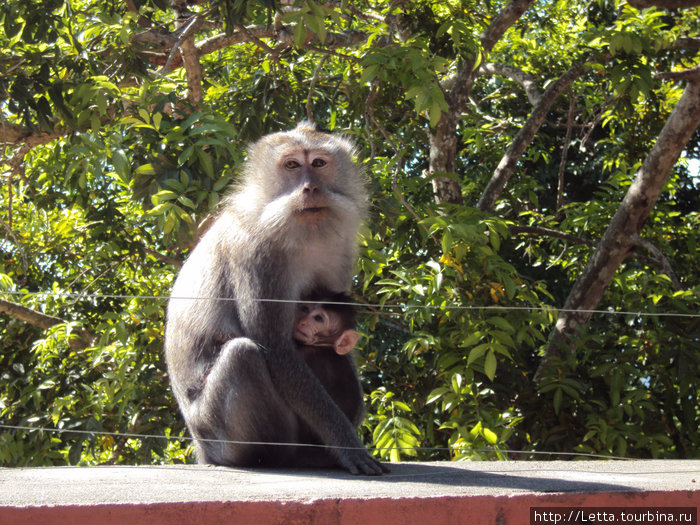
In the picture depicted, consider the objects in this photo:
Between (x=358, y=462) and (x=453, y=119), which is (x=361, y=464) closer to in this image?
(x=358, y=462)

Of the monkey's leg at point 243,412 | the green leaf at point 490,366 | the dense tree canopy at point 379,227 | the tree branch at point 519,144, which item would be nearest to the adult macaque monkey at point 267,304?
the monkey's leg at point 243,412

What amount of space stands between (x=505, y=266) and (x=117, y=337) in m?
2.47

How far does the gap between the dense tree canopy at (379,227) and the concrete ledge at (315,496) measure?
1247mm

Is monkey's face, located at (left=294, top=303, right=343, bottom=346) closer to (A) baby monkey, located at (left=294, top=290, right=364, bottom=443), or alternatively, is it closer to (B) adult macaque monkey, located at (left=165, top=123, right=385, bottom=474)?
(A) baby monkey, located at (left=294, top=290, right=364, bottom=443)

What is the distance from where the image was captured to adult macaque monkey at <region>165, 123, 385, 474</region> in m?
3.54

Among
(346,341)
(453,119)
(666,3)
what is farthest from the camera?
(453,119)

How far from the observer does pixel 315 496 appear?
238cm

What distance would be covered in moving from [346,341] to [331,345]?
10cm

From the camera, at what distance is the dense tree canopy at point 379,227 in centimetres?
447

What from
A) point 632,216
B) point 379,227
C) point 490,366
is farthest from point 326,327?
point 632,216

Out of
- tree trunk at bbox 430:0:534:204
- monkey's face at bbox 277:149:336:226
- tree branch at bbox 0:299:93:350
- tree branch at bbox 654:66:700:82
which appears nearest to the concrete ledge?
monkey's face at bbox 277:149:336:226

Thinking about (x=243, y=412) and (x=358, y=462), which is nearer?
(x=358, y=462)

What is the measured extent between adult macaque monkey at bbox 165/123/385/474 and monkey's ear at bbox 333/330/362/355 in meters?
0.27

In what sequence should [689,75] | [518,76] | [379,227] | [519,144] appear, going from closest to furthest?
[379,227], [689,75], [519,144], [518,76]
